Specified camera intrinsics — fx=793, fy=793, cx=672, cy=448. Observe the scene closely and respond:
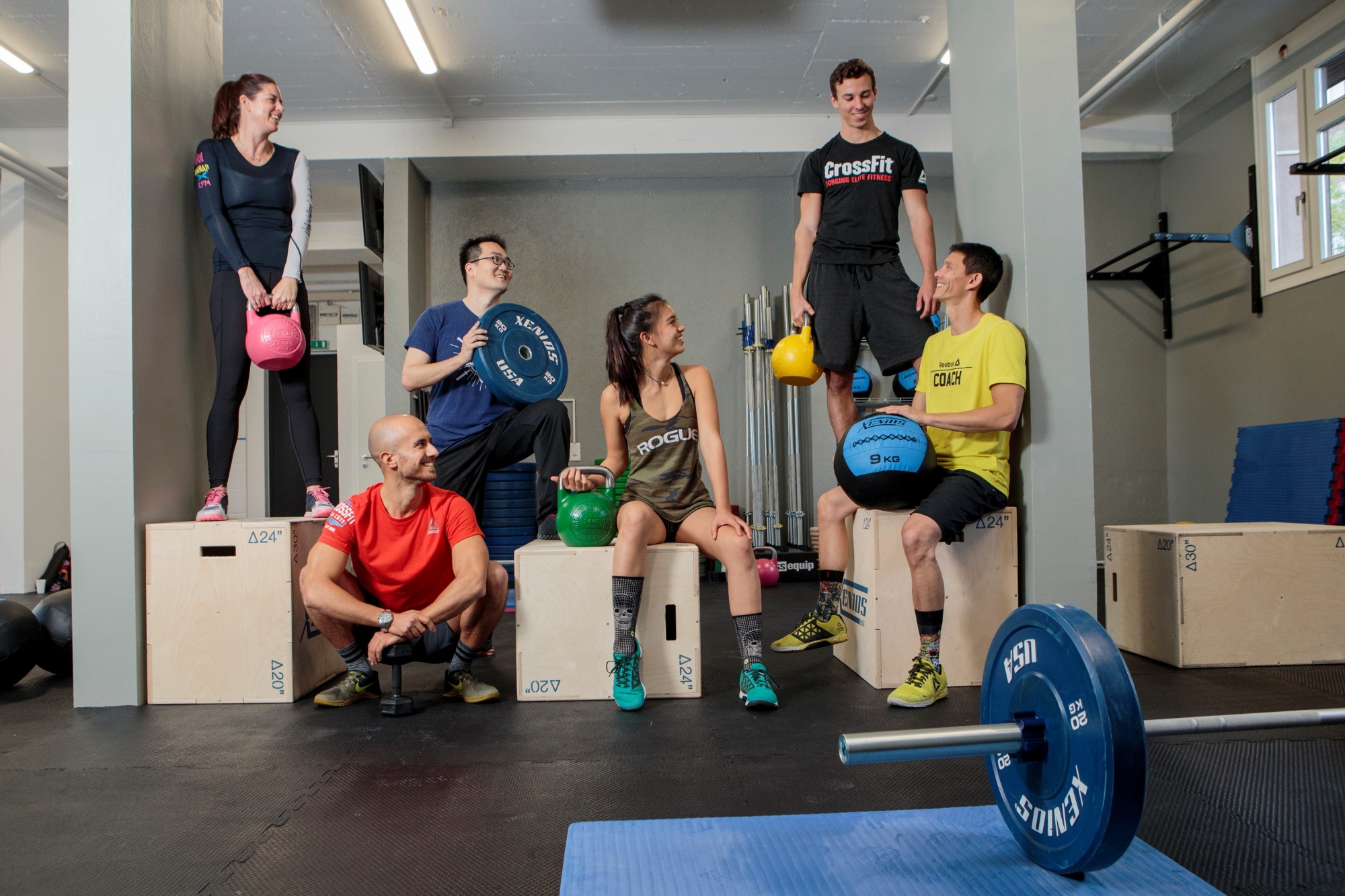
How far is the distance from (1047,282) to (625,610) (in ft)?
5.42

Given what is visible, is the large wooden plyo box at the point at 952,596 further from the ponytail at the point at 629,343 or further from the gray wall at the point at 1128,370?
the gray wall at the point at 1128,370

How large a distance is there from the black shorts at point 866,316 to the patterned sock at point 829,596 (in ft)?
2.53

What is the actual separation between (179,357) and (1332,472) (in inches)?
187

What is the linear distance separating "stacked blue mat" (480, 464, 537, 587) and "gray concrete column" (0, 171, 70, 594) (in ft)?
10.7

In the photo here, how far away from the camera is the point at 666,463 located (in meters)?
2.45

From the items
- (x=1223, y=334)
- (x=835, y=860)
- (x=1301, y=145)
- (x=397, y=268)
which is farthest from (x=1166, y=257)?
(x=835, y=860)

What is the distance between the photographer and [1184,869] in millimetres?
1177

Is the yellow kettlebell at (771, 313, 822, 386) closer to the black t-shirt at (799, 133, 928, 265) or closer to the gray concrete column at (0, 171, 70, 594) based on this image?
the black t-shirt at (799, 133, 928, 265)

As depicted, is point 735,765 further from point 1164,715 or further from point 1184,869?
point 1164,715

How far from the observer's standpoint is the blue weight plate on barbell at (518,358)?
3.29m

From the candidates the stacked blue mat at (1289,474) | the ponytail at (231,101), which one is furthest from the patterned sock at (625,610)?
the stacked blue mat at (1289,474)

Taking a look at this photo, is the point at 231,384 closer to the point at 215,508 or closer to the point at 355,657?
the point at 215,508

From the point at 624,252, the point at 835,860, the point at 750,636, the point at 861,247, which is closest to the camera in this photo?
the point at 835,860

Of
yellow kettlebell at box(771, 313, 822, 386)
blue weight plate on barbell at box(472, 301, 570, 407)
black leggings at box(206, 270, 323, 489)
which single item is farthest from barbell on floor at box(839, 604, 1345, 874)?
blue weight plate on barbell at box(472, 301, 570, 407)
